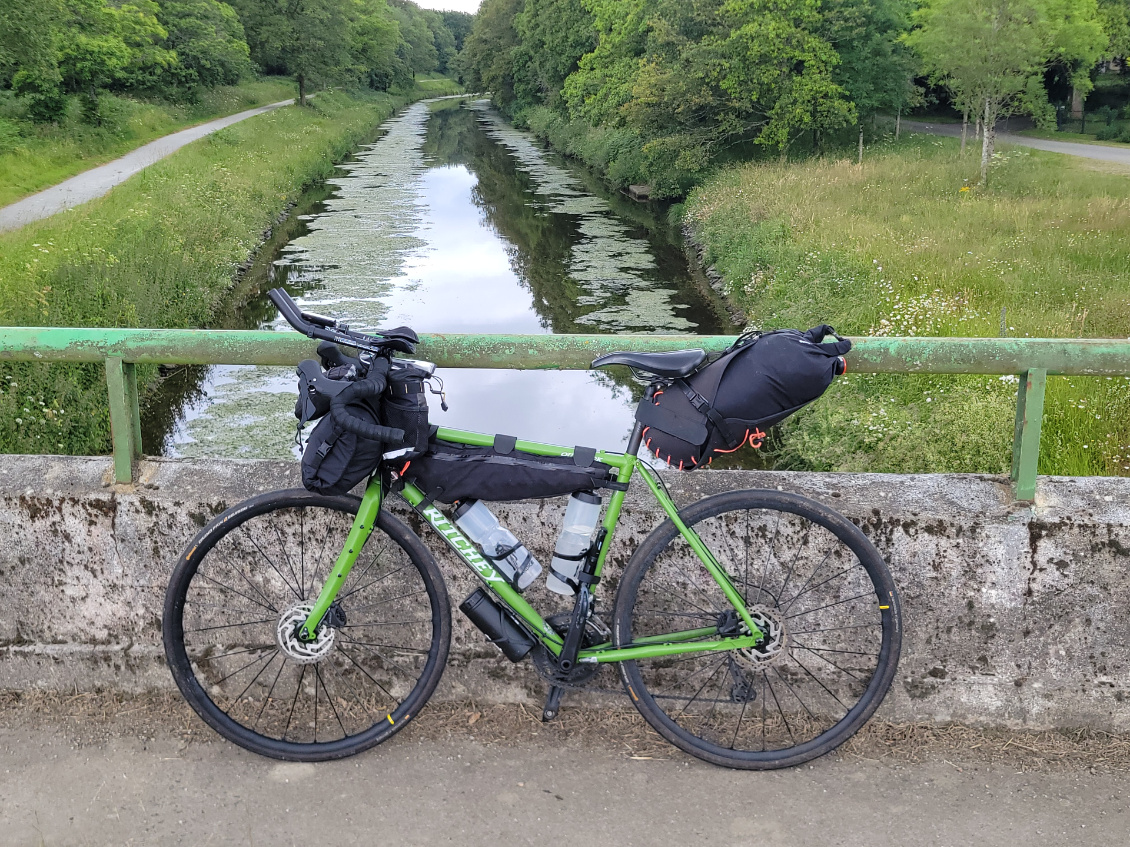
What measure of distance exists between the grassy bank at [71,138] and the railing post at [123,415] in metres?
19.6

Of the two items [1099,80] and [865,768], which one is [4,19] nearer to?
[865,768]

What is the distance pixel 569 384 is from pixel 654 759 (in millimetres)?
9643

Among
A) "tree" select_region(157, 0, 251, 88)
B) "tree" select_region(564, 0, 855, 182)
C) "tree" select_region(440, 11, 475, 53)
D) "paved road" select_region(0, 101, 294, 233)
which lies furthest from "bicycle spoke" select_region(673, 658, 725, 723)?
Result: "tree" select_region(440, 11, 475, 53)

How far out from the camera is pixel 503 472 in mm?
2859

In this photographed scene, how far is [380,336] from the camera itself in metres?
2.81

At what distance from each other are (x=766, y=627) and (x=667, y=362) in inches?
32.3

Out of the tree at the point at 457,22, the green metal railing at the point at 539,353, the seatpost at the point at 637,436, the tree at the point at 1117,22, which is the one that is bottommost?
the seatpost at the point at 637,436

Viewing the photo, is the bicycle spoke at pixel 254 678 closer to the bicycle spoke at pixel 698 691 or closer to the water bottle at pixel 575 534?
the water bottle at pixel 575 534

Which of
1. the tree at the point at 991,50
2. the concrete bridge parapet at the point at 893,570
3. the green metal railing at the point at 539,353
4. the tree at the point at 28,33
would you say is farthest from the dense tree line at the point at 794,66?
the concrete bridge parapet at the point at 893,570

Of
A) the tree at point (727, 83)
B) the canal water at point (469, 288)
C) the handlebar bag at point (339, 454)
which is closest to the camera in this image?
the handlebar bag at point (339, 454)

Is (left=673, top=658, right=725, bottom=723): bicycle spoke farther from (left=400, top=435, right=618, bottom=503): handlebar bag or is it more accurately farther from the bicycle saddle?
the bicycle saddle

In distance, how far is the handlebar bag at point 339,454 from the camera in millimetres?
2719

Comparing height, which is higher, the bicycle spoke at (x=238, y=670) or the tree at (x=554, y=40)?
the tree at (x=554, y=40)

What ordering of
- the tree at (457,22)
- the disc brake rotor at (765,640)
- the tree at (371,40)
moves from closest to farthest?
the disc brake rotor at (765,640) < the tree at (371,40) < the tree at (457,22)
